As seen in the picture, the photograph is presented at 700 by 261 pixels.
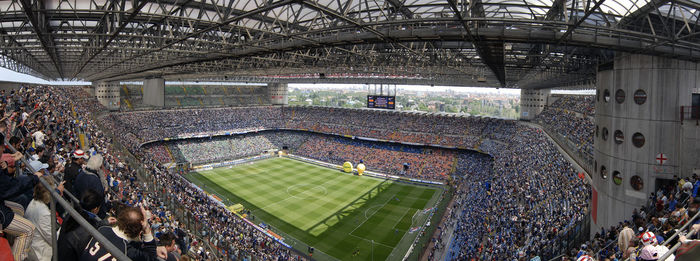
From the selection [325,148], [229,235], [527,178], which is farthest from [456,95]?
[229,235]

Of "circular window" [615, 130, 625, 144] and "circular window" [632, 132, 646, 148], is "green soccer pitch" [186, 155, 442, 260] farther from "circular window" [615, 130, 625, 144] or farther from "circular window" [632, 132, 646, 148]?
"circular window" [632, 132, 646, 148]

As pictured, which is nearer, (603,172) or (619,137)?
(619,137)

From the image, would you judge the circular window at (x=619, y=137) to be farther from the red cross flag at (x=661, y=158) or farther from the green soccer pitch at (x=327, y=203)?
the green soccer pitch at (x=327, y=203)

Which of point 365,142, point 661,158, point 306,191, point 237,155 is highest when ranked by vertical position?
point 661,158

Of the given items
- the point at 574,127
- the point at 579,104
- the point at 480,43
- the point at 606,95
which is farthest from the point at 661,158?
the point at 579,104

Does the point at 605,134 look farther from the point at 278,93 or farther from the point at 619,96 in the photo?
the point at 278,93

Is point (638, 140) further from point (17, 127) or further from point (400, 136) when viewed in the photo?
point (400, 136)

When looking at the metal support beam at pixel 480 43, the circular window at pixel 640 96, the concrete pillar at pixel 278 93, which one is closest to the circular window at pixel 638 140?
the circular window at pixel 640 96

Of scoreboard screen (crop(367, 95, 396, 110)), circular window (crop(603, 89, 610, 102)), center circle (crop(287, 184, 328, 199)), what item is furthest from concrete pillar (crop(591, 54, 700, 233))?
scoreboard screen (crop(367, 95, 396, 110))
